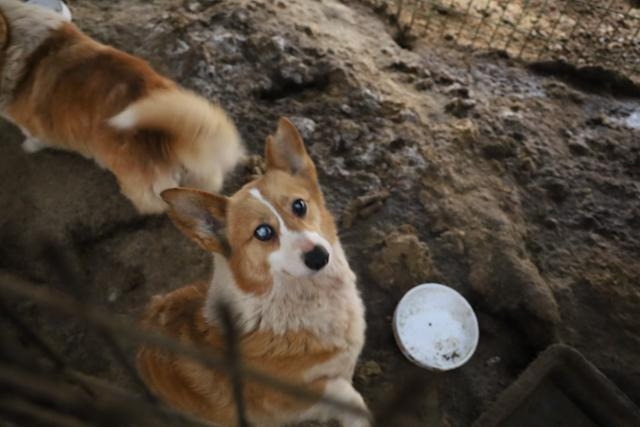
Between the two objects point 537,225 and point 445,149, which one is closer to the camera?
point 537,225

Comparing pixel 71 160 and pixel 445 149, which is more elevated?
pixel 445 149

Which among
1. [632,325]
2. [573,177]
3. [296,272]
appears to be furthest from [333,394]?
[573,177]

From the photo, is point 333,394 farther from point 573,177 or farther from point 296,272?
point 573,177

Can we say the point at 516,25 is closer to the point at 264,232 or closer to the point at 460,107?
the point at 460,107

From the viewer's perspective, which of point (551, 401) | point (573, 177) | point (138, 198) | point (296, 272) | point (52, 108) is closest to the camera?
point (296, 272)

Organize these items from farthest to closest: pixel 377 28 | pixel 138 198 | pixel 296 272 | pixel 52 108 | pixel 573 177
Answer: pixel 377 28, pixel 573 177, pixel 52 108, pixel 138 198, pixel 296 272

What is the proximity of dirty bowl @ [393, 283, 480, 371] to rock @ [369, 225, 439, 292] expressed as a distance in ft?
0.32

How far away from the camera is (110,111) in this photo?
246cm

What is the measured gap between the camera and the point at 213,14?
364 cm

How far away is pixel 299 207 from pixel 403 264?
939 mm

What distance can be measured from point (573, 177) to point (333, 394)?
83.3 inches

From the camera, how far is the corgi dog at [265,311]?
1.91 meters

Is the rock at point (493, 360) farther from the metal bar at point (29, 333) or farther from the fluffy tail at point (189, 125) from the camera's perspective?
the metal bar at point (29, 333)

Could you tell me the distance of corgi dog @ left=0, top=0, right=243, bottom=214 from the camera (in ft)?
7.32
